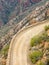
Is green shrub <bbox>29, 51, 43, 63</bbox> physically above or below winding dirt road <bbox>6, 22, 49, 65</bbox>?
below

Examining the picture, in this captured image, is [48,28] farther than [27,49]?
Yes

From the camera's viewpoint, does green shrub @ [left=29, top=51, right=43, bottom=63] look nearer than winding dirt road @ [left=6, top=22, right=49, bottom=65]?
Yes

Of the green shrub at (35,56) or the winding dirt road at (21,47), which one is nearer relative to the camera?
the green shrub at (35,56)

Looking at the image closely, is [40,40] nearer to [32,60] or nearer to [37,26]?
[32,60]

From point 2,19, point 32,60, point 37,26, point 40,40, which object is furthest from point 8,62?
point 2,19

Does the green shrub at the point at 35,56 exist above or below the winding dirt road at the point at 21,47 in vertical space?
below

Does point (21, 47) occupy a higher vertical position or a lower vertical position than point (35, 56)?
higher

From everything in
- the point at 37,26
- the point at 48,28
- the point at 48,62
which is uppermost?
the point at 37,26

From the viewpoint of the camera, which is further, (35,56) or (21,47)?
(21,47)
